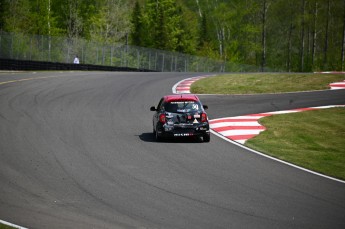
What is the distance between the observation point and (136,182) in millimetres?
11062

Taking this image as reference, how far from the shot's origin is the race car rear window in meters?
16.4

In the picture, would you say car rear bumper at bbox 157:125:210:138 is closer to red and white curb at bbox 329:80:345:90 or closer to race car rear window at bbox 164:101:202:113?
race car rear window at bbox 164:101:202:113

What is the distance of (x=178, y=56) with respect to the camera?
61.8 metres

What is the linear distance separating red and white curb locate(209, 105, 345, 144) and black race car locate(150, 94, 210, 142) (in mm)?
1094

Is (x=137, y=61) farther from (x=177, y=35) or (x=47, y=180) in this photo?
(x=47, y=180)

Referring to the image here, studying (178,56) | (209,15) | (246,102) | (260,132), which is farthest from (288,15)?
(260,132)

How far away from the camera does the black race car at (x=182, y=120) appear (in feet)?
Answer: 52.1

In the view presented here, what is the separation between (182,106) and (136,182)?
5.82 metres

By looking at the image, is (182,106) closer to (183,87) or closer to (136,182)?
(136,182)

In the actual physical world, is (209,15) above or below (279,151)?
above

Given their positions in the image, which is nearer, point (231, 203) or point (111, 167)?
point (231, 203)

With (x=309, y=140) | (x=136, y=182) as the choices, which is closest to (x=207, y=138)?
(x=309, y=140)

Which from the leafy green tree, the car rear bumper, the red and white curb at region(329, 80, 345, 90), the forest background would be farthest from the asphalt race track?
the leafy green tree

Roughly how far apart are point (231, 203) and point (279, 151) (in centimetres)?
563
